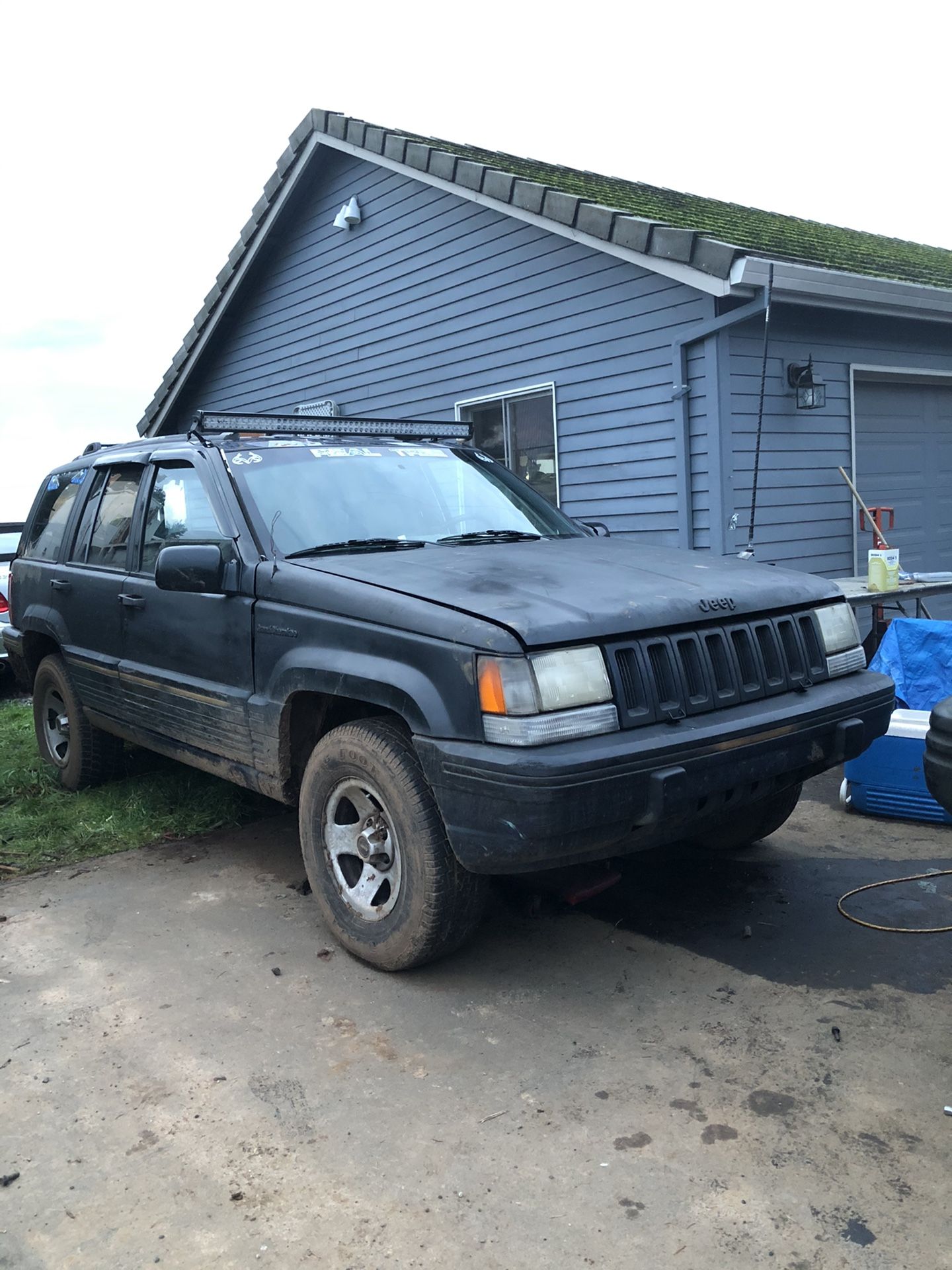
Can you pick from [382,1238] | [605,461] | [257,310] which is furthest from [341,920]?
[257,310]

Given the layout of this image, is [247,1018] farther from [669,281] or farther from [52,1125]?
[669,281]

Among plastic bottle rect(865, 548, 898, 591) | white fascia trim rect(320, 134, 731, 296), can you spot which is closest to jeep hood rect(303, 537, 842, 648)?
plastic bottle rect(865, 548, 898, 591)

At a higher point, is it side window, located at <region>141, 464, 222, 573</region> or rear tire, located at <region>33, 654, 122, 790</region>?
side window, located at <region>141, 464, 222, 573</region>

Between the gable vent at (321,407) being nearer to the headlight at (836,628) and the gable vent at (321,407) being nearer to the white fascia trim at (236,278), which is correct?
the white fascia trim at (236,278)

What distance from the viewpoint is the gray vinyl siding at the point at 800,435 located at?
762 centimetres

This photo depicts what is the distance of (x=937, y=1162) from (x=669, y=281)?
6.54 m

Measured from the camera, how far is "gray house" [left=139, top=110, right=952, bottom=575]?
298 inches

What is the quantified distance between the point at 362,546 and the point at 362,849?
1203 millimetres

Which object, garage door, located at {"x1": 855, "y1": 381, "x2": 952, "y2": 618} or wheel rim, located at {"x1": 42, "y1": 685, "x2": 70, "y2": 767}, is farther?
garage door, located at {"x1": 855, "y1": 381, "x2": 952, "y2": 618}

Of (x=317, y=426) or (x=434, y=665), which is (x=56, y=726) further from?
(x=434, y=665)

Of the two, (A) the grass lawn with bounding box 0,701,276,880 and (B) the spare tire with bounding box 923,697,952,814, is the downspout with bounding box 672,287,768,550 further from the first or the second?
(B) the spare tire with bounding box 923,697,952,814

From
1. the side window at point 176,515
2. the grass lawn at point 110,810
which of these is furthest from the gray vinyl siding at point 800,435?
the side window at point 176,515

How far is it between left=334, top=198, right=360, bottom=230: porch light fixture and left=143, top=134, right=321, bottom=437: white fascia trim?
92 centimetres

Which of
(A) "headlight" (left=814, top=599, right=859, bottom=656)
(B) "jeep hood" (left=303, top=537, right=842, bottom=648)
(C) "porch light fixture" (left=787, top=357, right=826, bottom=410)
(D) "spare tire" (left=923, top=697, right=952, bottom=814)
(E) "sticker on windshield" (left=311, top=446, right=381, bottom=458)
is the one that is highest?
(C) "porch light fixture" (left=787, top=357, right=826, bottom=410)
